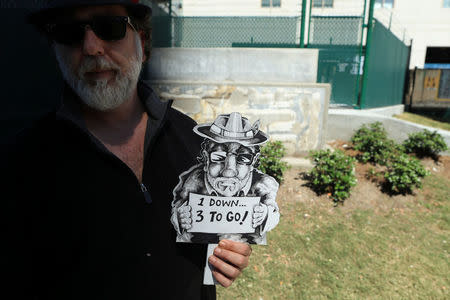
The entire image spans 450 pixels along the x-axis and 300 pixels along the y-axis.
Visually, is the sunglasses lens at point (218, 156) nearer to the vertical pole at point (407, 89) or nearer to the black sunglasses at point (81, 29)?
the black sunglasses at point (81, 29)

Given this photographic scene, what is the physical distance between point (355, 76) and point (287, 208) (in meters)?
4.52

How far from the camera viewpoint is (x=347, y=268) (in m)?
3.55

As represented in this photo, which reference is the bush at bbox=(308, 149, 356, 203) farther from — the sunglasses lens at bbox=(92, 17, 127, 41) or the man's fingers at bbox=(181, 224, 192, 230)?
the sunglasses lens at bbox=(92, 17, 127, 41)

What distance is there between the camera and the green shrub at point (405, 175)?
479 centimetres

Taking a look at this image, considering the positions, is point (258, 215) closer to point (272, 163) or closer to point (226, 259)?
point (226, 259)

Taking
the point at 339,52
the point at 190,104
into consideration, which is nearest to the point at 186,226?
the point at 190,104

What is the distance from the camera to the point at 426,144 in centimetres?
621

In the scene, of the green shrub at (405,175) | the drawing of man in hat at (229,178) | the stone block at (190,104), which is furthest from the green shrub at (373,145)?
the drawing of man in hat at (229,178)

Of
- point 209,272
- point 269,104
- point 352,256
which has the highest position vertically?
point 269,104

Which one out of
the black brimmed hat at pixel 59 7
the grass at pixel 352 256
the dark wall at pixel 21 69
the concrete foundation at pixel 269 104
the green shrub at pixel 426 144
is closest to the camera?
the black brimmed hat at pixel 59 7

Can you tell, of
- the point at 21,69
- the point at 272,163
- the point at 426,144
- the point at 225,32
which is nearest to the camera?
the point at 21,69

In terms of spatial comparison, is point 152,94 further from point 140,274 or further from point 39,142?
point 140,274

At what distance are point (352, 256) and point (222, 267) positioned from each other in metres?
3.01

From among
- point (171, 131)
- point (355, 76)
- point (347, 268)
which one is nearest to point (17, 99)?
point (171, 131)
